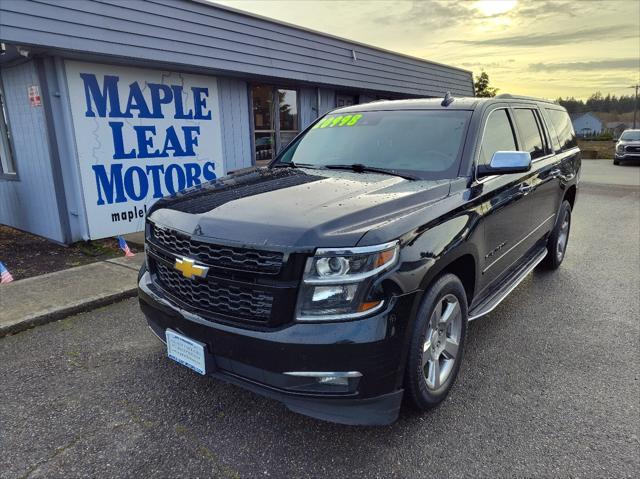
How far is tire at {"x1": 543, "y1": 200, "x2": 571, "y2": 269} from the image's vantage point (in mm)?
5199

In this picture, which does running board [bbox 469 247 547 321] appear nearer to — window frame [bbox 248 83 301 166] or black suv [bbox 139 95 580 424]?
black suv [bbox 139 95 580 424]

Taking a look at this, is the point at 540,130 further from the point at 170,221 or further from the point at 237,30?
the point at 237,30

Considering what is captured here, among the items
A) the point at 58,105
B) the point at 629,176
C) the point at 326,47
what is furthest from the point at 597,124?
the point at 58,105

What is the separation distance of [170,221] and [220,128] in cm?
603

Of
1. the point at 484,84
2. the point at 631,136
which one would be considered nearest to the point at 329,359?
the point at 631,136

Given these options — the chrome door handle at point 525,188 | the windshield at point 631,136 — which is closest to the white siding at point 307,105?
the chrome door handle at point 525,188

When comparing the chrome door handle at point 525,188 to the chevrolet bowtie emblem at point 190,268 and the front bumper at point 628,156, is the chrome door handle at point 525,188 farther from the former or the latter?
the front bumper at point 628,156

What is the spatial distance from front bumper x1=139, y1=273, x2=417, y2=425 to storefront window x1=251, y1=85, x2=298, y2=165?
7.39 m

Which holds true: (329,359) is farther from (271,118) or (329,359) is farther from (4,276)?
(271,118)

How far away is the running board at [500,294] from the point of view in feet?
10.4

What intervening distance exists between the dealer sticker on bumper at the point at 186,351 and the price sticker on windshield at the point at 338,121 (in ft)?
7.59

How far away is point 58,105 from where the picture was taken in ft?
20.0

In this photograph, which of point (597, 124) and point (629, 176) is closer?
point (629, 176)

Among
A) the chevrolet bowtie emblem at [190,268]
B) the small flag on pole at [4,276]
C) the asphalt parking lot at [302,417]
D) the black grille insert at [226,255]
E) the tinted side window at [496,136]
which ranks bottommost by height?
the asphalt parking lot at [302,417]
